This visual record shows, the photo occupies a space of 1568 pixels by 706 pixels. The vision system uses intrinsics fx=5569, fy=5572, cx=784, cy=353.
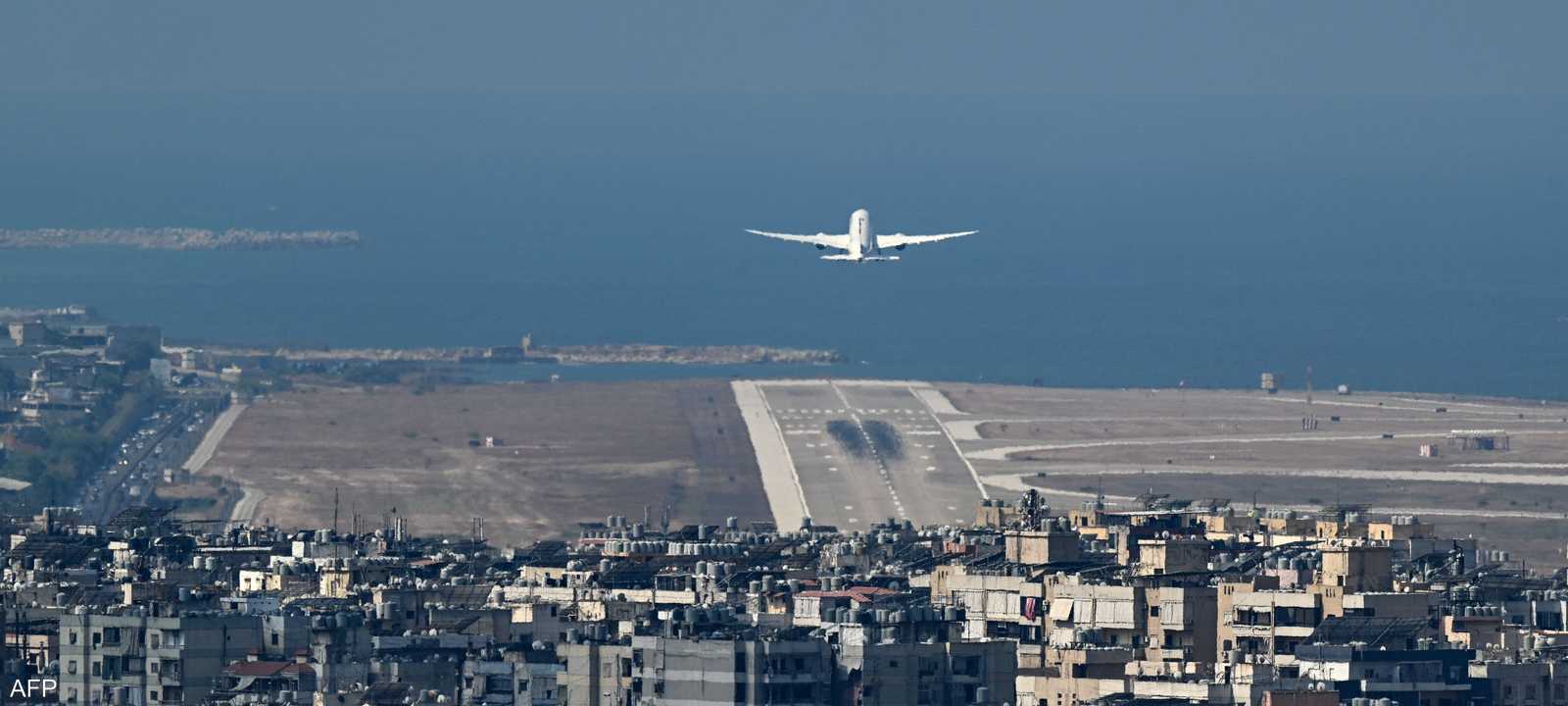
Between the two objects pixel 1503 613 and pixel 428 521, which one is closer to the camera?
pixel 1503 613

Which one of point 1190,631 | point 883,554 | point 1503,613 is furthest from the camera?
point 883,554

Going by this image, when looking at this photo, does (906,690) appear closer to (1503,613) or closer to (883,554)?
(1503,613)

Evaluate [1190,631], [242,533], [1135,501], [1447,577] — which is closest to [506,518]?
[1135,501]

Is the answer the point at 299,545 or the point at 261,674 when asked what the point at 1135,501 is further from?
the point at 261,674

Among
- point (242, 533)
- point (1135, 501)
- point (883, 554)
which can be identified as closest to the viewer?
point (883, 554)

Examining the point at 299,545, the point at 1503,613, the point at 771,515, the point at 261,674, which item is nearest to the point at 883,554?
the point at 299,545

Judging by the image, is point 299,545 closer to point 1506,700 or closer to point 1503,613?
point 1503,613

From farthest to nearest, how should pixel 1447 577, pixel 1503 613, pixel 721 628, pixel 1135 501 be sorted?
1. pixel 1135 501
2. pixel 1447 577
3. pixel 1503 613
4. pixel 721 628

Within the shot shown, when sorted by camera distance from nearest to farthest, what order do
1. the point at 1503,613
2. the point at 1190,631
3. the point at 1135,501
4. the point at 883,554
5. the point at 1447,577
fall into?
1. the point at 1190,631
2. the point at 1503,613
3. the point at 1447,577
4. the point at 883,554
5. the point at 1135,501

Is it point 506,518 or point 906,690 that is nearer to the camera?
point 906,690
